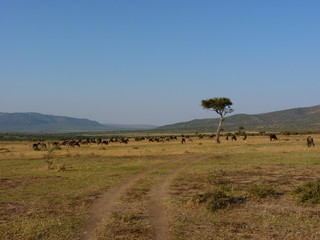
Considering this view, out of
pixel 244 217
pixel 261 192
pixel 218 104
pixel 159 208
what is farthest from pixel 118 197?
pixel 218 104

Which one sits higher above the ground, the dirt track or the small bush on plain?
the small bush on plain

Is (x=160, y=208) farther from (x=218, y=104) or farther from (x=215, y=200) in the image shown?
(x=218, y=104)

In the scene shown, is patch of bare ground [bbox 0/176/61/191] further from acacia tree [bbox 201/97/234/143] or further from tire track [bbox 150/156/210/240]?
acacia tree [bbox 201/97/234/143]

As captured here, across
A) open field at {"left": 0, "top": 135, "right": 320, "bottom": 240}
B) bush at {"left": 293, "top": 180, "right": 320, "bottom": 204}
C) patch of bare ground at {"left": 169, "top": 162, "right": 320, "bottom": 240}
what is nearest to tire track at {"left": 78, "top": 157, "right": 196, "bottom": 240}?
open field at {"left": 0, "top": 135, "right": 320, "bottom": 240}

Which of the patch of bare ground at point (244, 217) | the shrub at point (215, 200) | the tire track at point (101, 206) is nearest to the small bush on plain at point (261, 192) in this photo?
the patch of bare ground at point (244, 217)

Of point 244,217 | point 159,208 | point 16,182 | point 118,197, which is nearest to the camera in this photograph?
point 244,217

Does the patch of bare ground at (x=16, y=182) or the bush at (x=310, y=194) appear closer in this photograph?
the bush at (x=310, y=194)

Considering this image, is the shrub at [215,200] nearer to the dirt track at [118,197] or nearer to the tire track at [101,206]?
the dirt track at [118,197]

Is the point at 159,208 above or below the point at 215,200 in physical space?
below

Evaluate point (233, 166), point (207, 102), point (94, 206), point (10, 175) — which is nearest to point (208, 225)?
point (94, 206)

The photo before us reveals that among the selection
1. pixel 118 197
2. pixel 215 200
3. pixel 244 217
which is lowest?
pixel 244 217

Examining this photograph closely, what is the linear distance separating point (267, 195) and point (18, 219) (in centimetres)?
882

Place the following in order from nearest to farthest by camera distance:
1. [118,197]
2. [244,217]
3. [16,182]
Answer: [244,217] < [118,197] < [16,182]

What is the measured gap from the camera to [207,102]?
57.0m
